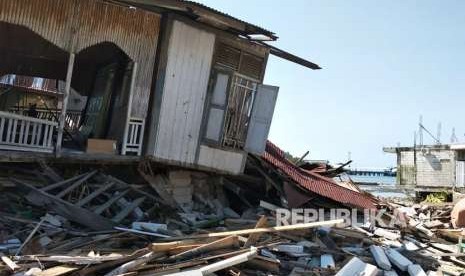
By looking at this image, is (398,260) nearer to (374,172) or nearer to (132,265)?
(132,265)

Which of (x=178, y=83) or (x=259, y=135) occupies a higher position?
(x=178, y=83)

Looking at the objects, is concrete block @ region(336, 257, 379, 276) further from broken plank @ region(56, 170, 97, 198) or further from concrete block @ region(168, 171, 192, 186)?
broken plank @ region(56, 170, 97, 198)

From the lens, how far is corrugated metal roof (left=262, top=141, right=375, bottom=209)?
11922 mm

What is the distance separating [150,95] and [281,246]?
13.9 ft

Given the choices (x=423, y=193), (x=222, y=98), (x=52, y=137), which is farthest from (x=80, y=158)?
(x=423, y=193)

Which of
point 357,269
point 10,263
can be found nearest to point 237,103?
point 357,269

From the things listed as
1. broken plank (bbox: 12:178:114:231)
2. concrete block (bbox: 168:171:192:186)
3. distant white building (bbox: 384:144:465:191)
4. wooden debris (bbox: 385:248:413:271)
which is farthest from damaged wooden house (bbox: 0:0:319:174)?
distant white building (bbox: 384:144:465:191)

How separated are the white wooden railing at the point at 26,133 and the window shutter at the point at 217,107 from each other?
3.25 metres

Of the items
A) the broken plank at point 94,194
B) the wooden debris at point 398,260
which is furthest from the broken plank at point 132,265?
the wooden debris at point 398,260

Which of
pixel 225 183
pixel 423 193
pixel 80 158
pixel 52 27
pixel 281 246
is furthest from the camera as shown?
pixel 423 193

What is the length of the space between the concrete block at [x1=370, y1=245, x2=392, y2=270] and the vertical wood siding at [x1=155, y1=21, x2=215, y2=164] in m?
4.18

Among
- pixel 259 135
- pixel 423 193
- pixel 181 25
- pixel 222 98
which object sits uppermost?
pixel 181 25

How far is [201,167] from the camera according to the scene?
10773 mm

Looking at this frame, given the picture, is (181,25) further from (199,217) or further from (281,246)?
(281,246)
